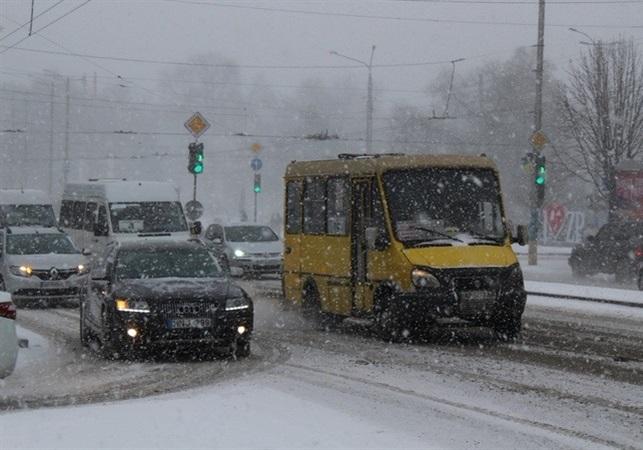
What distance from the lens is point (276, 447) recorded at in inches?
360

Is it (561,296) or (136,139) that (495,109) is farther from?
(561,296)

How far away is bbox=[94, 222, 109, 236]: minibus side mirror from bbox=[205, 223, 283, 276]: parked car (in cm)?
480

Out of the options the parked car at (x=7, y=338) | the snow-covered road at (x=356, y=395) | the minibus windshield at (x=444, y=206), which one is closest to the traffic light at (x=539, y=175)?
the snow-covered road at (x=356, y=395)

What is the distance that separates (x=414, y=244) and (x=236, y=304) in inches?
120

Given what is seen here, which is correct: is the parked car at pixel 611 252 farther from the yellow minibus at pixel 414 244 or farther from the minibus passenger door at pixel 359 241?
the minibus passenger door at pixel 359 241

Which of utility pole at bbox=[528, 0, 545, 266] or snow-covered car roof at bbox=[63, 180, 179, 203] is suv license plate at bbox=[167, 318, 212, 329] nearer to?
snow-covered car roof at bbox=[63, 180, 179, 203]

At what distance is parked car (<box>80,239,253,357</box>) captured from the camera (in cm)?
1510

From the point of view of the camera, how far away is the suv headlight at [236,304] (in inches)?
605

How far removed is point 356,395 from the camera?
12.1 meters

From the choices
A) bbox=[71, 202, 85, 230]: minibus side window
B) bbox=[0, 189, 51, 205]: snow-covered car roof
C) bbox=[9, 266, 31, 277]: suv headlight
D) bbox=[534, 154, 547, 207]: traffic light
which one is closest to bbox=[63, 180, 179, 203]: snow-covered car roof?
bbox=[71, 202, 85, 230]: minibus side window

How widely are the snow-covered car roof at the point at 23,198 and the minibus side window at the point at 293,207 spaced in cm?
1814

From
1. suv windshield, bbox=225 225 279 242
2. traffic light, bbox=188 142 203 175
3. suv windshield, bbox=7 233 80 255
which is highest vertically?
traffic light, bbox=188 142 203 175

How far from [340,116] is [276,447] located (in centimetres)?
11727

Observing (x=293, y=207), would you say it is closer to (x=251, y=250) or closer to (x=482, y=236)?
(x=482, y=236)
